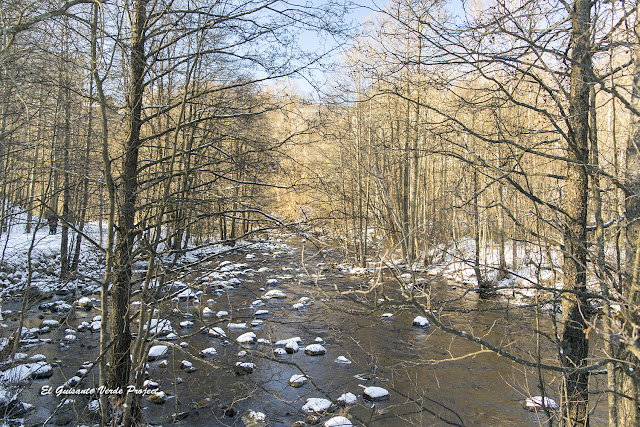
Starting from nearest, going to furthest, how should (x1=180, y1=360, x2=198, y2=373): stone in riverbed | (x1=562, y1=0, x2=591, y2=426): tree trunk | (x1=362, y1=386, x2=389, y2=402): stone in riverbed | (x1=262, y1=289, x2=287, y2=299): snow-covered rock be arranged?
(x1=562, y1=0, x2=591, y2=426): tree trunk → (x1=362, y1=386, x2=389, y2=402): stone in riverbed → (x1=180, y1=360, x2=198, y2=373): stone in riverbed → (x1=262, y1=289, x2=287, y2=299): snow-covered rock

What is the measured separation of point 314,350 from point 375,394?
2.01 m

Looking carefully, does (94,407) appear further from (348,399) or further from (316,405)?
(348,399)

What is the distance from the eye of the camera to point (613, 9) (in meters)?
3.18

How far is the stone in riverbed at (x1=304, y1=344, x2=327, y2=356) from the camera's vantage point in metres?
8.11

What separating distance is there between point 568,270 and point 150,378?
21.7 feet

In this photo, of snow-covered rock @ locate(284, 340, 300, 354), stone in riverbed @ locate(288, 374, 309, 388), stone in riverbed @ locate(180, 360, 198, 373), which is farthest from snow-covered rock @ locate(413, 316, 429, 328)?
stone in riverbed @ locate(180, 360, 198, 373)

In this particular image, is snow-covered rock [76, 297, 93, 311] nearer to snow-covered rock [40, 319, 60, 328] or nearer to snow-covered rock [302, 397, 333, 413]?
snow-covered rock [40, 319, 60, 328]

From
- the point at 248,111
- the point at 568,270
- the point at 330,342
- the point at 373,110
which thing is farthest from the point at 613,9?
the point at 373,110

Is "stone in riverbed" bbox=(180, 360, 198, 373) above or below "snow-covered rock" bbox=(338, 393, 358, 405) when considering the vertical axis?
below

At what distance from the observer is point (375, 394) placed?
6.41 metres

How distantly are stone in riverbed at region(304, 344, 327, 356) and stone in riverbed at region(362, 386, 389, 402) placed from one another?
178 cm

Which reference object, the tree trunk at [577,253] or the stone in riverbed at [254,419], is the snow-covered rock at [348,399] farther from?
the tree trunk at [577,253]

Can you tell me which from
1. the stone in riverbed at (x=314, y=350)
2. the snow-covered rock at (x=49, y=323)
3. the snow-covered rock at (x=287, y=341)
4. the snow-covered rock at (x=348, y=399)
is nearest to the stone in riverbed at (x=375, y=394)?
the snow-covered rock at (x=348, y=399)

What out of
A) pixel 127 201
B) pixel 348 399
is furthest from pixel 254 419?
pixel 127 201
